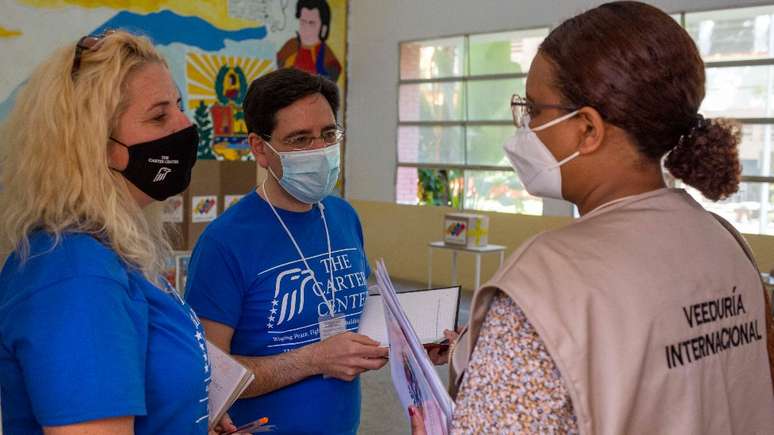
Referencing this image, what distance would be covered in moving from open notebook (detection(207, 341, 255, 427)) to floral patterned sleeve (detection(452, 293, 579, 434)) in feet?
1.77

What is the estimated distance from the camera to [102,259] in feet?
3.44

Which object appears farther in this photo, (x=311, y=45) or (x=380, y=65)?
(x=380, y=65)

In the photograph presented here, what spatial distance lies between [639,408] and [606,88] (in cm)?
44

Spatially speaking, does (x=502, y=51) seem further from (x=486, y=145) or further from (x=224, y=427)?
(x=224, y=427)

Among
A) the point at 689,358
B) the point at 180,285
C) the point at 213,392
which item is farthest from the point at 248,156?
the point at 689,358

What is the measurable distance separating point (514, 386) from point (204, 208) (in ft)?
12.0

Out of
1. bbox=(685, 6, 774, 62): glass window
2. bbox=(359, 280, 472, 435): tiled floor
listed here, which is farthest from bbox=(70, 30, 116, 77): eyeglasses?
bbox=(685, 6, 774, 62): glass window

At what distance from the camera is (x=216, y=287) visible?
67.3 inches

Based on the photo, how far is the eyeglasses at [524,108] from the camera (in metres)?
1.08

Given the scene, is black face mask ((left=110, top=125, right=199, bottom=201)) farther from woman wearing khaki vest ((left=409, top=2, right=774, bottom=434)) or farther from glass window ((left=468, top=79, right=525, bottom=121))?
glass window ((left=468, top=79, right=525, bottom=121))

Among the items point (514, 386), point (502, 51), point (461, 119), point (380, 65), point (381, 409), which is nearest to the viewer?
point (514, 386)

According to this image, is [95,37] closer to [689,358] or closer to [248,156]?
[689,358]

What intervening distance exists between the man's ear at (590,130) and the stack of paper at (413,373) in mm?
401

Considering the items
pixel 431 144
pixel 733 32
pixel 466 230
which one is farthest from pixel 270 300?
pixel 431 144
